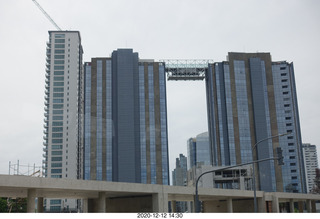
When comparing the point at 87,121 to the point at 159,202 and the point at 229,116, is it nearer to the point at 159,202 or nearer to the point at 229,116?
the point at 229,116

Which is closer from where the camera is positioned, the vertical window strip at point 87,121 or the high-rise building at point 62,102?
the vertical window strip at point 87,121

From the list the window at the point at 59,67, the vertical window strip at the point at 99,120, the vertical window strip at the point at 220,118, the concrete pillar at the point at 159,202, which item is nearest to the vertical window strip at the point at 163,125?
the vertical window strip at the point at 220,118

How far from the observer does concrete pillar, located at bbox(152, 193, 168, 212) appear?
4944cm

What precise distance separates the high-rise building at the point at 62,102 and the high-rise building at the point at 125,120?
2886cm

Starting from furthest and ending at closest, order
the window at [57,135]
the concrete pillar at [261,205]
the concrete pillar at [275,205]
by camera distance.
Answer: the window at [57,135], the concrete pillar at [275,205], the concrete pillar at [261,205]

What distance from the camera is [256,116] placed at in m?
138

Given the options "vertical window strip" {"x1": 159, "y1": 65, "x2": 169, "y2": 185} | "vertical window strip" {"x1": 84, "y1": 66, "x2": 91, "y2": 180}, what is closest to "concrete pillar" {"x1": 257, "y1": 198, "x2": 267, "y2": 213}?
"vertical window strip" {"x1": 159, "y1": 65, "x2": 169, "y2": 185}

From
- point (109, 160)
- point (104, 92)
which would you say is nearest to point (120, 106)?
point (104, 92)

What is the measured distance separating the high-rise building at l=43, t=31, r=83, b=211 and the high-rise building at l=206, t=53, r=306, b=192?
54.4m

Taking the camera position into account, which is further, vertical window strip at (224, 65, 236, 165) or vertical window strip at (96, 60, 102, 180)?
vertical window strip at (224, 65, 236, 165)

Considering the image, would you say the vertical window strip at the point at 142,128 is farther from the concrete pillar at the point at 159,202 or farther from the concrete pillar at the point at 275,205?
the concrete pillar at the point at 159,202

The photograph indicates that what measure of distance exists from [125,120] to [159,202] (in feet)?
279

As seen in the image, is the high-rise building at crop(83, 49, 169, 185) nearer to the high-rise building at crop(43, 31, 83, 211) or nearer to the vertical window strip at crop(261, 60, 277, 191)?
the high-rise building at crop(43, 31, 83, 211)

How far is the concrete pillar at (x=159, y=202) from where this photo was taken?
Result: 49.4 metres
